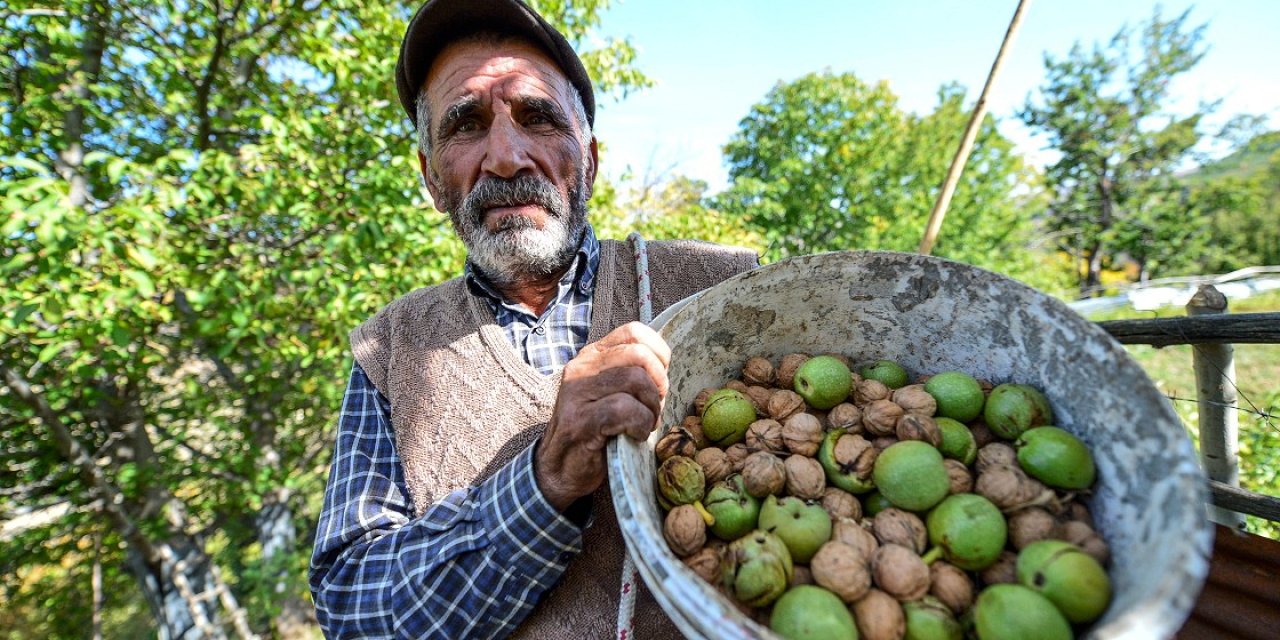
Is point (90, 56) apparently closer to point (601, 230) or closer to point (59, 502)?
point (59, 502)

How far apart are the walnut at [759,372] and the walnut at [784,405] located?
0.24 ft

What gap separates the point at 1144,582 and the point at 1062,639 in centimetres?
15

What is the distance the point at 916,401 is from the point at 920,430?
110mm

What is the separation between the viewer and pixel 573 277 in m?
1.97

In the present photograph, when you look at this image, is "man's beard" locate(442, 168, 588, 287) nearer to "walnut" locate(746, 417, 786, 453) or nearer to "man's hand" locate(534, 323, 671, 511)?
"man's hand" locate(534, 323, 671, 511)

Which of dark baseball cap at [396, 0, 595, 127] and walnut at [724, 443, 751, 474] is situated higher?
dark baseball cap at [396, 0, 595, 127]

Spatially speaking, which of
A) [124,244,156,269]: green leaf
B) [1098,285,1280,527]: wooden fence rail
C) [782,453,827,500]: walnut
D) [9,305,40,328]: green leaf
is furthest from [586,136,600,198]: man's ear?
[9,305,40,328]: green leaf

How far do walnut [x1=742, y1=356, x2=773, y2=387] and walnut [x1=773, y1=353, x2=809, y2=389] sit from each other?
22 millimetres

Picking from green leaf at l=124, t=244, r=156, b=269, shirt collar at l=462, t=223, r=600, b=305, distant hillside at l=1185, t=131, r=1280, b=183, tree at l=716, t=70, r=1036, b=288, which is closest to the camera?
shirt collar at l=462, t=223, r=600, b=305

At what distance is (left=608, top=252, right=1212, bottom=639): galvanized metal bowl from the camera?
2.48 ft

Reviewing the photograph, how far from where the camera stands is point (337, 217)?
3441mm

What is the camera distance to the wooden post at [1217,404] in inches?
80.4

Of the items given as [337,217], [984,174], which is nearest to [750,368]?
[337,217]

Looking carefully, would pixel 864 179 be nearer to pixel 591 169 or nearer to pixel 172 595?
pixel 591 169
